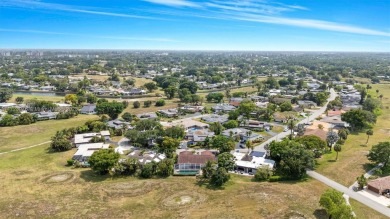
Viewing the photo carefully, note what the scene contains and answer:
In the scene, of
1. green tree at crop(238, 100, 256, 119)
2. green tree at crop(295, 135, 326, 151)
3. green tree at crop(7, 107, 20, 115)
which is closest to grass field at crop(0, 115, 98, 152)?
green tree at crop(7, 107, 20, 115)

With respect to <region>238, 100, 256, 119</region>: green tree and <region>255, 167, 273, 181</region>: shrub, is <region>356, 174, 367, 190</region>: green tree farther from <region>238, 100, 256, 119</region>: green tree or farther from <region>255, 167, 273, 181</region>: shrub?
<region>238, 100, 256, 119</region>: green tree

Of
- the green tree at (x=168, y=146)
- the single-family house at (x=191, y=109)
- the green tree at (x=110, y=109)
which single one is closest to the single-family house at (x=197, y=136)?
the green tree at (x=168, y=146)

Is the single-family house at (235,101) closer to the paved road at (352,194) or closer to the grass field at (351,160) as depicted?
the grass field at (351,160)

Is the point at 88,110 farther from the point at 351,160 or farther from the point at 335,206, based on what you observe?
the point at 335,206

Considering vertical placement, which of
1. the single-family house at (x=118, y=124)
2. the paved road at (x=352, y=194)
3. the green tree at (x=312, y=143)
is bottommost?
the paved road at (x=352, y=194)

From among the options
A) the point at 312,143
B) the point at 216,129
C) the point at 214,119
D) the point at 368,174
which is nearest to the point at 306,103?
the point at 214,119

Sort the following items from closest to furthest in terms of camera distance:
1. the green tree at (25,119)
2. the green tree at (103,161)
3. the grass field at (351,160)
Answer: the green tree at (103,161), the grass field at (351,160), the green tree at (25,119)
